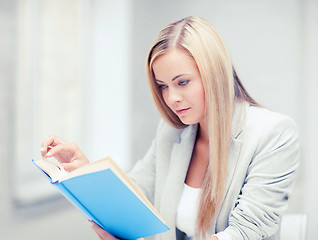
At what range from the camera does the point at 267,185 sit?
3.13 feet

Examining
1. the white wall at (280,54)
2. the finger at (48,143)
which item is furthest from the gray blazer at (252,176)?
the white wall at (280,54)

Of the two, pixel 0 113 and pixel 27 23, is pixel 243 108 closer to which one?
pixel 0 113

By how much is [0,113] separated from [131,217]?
3.42 ft

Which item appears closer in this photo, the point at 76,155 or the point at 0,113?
the point at 76,155

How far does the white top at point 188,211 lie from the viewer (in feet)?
3.61

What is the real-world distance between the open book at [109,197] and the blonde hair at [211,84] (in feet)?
0.82

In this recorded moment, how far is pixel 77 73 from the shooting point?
2.22 metres

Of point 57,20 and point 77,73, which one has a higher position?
point 57,20

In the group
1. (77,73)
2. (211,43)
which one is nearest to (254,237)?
(211,43)

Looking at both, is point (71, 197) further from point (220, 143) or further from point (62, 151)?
point (220, 143)

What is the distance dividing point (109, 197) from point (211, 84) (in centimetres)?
40

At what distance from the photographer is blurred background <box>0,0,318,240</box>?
5.49ft

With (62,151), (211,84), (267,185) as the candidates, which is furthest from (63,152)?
(267,185)

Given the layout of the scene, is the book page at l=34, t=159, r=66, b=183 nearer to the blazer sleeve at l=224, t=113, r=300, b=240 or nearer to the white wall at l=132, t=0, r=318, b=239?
the blazer sleeve at l=224, t=113, r=300, b=240
